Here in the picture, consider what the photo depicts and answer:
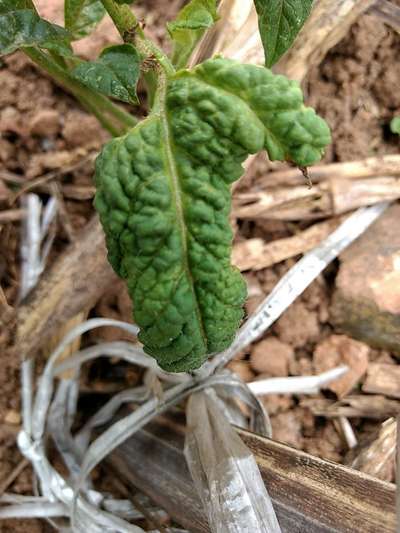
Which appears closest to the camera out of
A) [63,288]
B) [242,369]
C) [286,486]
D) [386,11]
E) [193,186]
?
[193,186]

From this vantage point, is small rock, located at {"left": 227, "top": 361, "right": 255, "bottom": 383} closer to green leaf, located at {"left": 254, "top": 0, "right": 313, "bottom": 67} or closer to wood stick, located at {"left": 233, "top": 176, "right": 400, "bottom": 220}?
wood stick, located at {"left": 233, "top": 176, "right": 400, "bottom": 220}

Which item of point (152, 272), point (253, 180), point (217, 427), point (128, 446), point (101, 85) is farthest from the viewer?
point (253, 180)

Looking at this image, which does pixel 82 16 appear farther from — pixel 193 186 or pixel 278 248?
pixel 278 248

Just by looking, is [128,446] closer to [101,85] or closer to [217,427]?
[217,427]

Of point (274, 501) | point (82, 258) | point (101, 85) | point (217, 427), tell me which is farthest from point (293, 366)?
point (101, 85)

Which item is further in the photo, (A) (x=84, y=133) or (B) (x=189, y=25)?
(A) (x=84, y=133)

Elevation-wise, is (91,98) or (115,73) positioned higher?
(115,73)

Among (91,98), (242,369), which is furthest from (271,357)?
(91,98)
